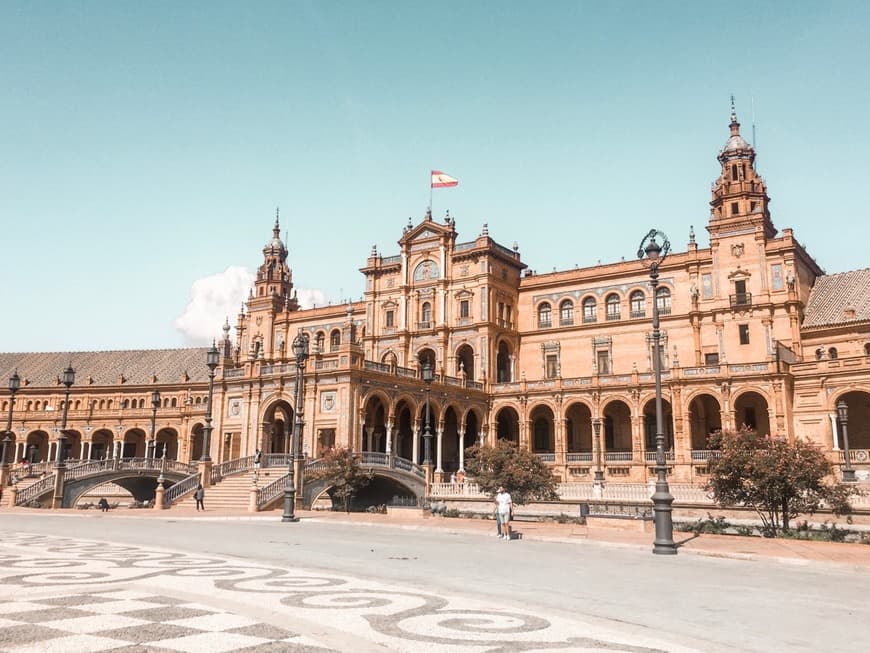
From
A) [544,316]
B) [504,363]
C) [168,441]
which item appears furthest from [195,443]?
[544,316]

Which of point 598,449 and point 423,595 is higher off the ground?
point 598,449

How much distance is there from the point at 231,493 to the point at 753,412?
3469 cm

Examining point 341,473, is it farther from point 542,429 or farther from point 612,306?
point 612,306

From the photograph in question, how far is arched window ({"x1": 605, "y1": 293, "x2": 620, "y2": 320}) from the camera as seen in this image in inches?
2287

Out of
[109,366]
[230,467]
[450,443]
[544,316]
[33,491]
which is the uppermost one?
[544,316]

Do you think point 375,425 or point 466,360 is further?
point 466,360

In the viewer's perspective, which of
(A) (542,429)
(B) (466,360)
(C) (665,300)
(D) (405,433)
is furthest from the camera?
(B) (466,360)

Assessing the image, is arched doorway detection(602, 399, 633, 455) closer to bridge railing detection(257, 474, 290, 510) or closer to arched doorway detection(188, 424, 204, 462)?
bridge railing detection(257, 474, 290, 510)

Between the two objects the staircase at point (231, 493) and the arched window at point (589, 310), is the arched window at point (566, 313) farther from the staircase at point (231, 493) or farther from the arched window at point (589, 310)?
the staircase at point (231, 493)

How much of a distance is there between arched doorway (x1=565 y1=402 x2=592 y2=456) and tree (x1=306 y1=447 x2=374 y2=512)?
2321 cm

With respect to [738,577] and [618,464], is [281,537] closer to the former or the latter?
[738,577]

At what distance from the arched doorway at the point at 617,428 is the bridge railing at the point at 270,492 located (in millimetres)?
27380

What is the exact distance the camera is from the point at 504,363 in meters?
60.7

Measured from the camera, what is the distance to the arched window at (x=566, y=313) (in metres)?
59.9
